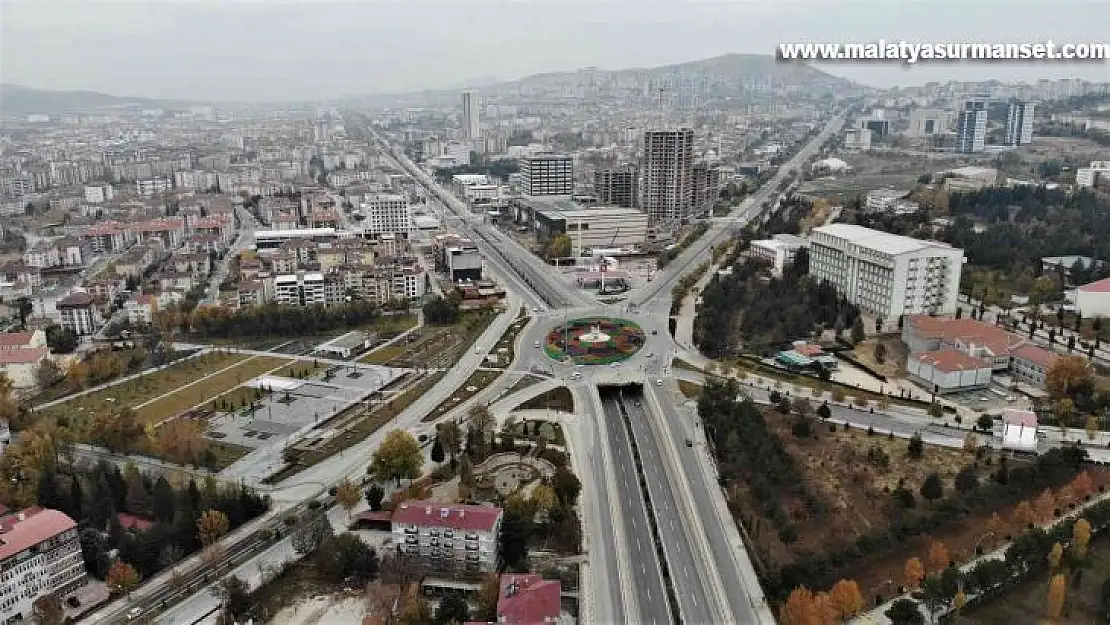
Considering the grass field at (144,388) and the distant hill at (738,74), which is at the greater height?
the distant hill at (738,74)

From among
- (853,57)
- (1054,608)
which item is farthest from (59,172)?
(1054,608)

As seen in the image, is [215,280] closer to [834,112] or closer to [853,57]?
[853,57]

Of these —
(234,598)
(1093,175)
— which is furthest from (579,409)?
(1093,175)

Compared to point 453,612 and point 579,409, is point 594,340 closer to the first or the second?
point 579,409

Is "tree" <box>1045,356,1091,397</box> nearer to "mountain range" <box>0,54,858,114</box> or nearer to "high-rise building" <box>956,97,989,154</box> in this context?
"high-rise building" <box>956,97,989,154</box>

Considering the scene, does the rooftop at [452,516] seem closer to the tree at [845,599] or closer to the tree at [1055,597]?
the tree at [845,599]

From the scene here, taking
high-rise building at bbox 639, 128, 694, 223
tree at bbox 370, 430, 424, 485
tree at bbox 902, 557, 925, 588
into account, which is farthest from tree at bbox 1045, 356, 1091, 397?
high-rise building at bbox 639, 128, 694, 223

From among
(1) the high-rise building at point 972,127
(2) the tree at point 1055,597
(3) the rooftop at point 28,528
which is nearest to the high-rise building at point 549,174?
(1) the high-rise building at point 972,127
